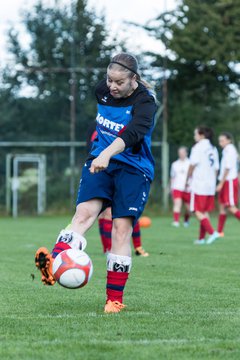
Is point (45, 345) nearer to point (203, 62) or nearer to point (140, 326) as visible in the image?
point (140, 326)

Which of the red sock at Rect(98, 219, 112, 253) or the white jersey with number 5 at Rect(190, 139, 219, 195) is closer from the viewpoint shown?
the red sock at Rect(98, 219, 112, 253)

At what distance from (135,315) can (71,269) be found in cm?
58

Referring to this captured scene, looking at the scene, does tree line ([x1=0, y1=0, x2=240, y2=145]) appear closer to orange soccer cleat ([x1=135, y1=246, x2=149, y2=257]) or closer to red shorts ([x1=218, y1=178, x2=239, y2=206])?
red shorts ([x1=218, y1=178, x2=239, y2=206])

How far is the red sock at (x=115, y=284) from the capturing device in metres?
6.47

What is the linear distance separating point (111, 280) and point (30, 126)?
22.8 m

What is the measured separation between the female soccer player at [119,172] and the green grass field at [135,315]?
15.2 inches

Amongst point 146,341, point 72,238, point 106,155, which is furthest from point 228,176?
point 146,341

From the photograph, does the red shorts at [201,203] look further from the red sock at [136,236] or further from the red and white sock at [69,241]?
the red and white sock at [69,241]

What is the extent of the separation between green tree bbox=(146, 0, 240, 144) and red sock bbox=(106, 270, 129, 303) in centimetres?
2390

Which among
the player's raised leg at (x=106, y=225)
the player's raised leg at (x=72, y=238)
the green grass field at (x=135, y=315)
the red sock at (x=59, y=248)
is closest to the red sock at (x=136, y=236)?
the player's raised leg at (x=106, y=225)

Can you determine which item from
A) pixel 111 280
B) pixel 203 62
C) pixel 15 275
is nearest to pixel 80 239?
pixel 111 280

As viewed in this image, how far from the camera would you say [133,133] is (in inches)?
246

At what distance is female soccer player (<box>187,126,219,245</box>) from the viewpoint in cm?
1495

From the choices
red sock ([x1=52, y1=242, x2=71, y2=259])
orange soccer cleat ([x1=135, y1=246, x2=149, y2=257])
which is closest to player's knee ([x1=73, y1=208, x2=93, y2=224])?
red sock ([x1=52, y1=242, x2=71, y2=259])
